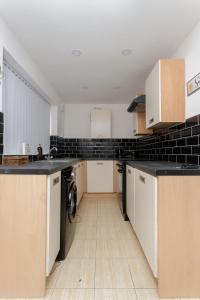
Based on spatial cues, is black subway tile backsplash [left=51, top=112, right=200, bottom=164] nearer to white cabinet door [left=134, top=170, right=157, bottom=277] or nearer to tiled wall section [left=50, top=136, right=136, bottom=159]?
tiled wall section [left=50, top=136, right=136, bottom=159]

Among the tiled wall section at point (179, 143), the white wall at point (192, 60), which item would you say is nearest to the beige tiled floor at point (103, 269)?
the tiled wall section at point (179, 143)

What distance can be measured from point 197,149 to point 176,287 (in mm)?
1136

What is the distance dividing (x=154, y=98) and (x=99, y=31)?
2.93ft

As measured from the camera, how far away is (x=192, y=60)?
6.23ft

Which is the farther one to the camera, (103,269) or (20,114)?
(20,114)

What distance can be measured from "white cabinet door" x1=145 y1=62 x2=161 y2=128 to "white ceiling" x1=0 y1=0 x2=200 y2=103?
1.09 ft

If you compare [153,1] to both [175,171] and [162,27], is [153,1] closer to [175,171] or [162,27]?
[162,27]

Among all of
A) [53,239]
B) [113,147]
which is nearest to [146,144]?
[113,147]

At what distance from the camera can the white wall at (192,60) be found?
5.90 feet

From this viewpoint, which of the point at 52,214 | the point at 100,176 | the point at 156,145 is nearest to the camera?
the point at 52,214

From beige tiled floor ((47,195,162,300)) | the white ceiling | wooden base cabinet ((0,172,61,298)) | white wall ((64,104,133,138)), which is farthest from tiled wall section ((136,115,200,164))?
white wall ((64,104,133,138))

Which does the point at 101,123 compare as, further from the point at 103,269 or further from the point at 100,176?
the point at 103,269

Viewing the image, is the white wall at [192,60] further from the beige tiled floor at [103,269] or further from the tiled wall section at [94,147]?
the tiled wall section at [94,147]

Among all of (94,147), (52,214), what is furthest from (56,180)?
(94,147)
